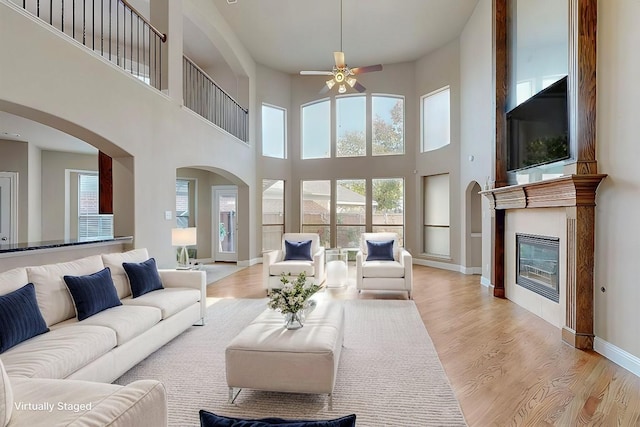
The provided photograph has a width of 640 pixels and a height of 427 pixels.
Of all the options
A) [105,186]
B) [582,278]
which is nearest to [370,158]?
[105,186]

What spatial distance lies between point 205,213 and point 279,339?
735cm

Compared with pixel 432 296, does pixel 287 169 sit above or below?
above

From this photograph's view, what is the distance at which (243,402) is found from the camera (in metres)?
2.41

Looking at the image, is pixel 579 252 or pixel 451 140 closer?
pixel 579 252

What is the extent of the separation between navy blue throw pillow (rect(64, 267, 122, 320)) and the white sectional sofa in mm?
62

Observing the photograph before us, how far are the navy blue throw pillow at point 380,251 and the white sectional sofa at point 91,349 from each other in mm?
2827

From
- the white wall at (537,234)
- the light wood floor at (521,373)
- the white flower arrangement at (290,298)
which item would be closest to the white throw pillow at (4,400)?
the white flower arrangement at (290,298)

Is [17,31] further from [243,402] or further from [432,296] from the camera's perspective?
[432,296]

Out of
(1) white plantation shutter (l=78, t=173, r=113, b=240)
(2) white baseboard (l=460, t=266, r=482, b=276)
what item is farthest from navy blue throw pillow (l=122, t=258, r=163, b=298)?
(2) white baseboard (l=460, t=266, r=482, b=276)

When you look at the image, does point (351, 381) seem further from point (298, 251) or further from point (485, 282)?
point (485, 282)

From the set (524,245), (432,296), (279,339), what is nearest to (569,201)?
(524,245)

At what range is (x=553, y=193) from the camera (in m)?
3.72

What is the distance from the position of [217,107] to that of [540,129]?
6.48m

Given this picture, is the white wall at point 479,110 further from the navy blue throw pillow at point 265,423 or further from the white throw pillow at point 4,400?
the white throw pillow at point 4,400
